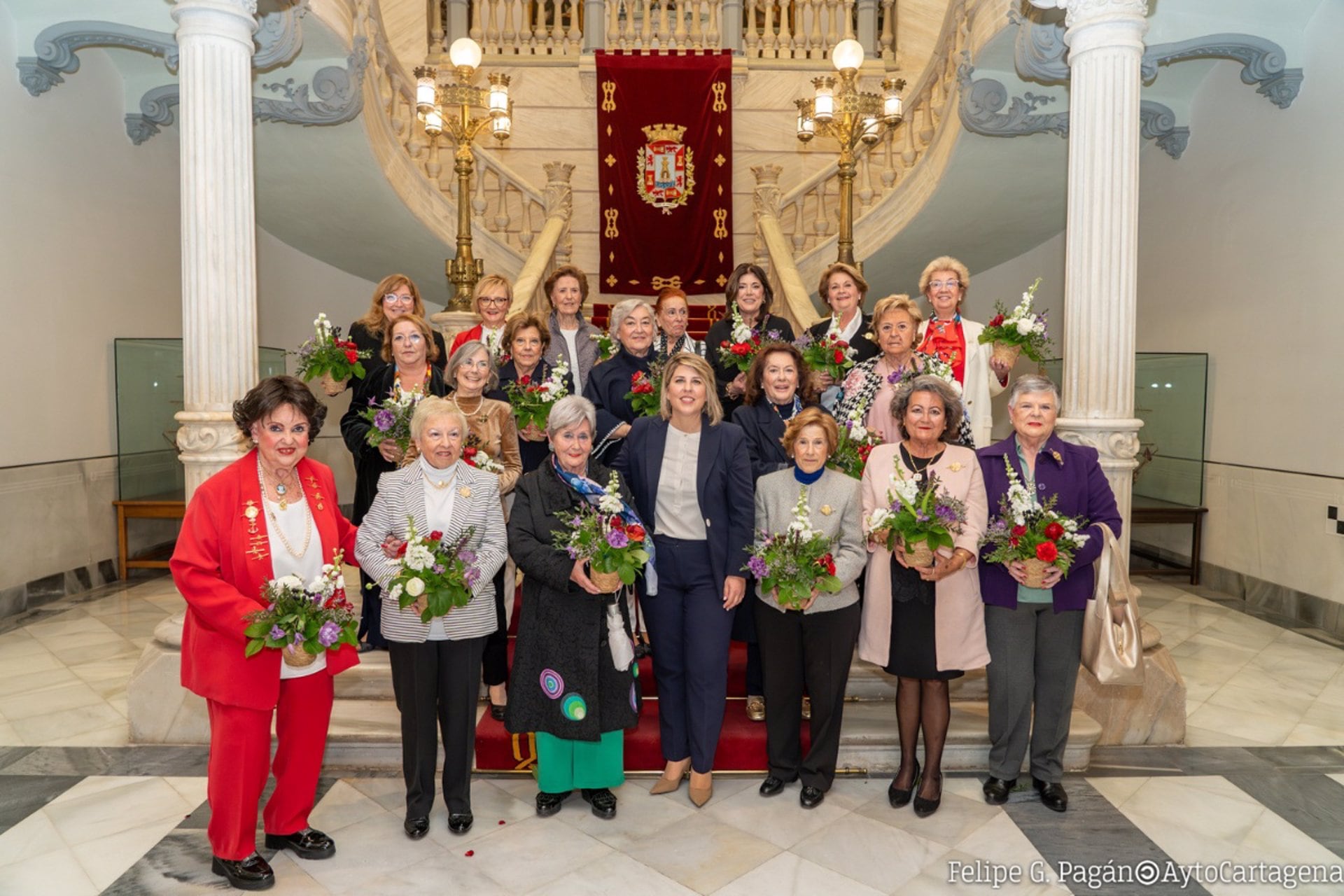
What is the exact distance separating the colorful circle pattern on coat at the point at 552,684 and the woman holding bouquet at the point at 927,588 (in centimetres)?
130

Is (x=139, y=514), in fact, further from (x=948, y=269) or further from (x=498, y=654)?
(x=948, y=269)

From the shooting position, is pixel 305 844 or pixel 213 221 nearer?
pixel 305 844

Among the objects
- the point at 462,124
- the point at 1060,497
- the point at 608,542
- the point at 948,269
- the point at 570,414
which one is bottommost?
the point at 608,542

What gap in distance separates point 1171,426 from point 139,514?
9824 millimetres

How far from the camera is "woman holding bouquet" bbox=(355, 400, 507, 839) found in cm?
339

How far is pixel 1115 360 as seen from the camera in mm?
4867

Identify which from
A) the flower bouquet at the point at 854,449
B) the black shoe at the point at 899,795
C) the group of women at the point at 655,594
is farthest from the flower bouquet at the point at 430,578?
the black shoe at the point at 899,795

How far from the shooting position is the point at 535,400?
4273 millimetres

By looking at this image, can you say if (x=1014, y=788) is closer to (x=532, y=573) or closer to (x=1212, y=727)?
(x=1212, y=727)

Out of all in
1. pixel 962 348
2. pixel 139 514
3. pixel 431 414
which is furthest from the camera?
pixel 139 514

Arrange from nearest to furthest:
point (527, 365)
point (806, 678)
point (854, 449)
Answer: point (806, 678) → point (854, 449) → point (527, 365)

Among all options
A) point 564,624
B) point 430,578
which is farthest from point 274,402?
point 564,624

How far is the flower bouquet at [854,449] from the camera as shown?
406 centimetres

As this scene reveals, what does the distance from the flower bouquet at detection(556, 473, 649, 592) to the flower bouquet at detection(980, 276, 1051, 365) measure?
82.2 inches
